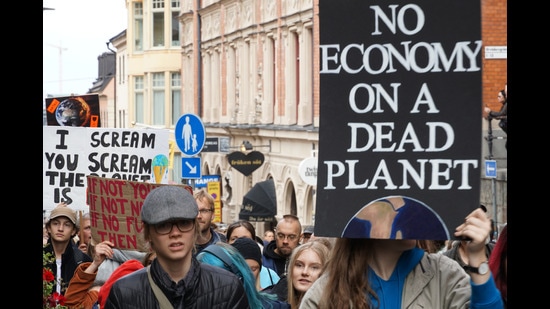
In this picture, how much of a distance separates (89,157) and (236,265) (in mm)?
6773

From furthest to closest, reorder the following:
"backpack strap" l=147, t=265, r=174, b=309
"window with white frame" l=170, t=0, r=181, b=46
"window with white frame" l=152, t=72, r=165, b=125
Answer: "window with white frame" l=152, t=72, r=165, b=125
"window with white frame" l=170, t=0, r=181, b=46
"backpack strap" l=147, t=265, r=174, b=309

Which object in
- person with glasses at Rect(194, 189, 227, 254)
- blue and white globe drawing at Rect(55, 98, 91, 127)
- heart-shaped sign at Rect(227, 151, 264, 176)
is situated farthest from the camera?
heart-shaped sign at Rect(227, 151, 264, 176)

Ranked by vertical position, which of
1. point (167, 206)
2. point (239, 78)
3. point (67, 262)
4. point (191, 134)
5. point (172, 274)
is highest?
point (239, 78)

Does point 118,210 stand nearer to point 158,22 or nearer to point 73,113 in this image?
point 73,113

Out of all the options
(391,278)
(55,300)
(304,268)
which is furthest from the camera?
(55,300)

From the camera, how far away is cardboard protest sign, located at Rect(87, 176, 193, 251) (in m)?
9.67

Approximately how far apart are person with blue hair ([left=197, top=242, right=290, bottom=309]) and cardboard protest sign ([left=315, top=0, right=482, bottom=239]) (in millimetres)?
1650

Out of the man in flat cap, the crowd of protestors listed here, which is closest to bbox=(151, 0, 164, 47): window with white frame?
the man in flat cap

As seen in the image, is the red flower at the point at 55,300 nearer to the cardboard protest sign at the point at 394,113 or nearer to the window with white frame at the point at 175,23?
the cardboard protest sign at the point at 394,113

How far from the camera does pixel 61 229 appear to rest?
10984 millimetres

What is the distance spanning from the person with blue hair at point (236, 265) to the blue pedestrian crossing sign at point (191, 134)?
14.9 meters

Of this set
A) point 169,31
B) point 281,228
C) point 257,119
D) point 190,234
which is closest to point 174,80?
point 169,31

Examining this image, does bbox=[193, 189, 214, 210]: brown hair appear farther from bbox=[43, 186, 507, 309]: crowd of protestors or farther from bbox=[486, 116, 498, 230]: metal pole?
bbox=[486, 116, 498, 230]: metal pole

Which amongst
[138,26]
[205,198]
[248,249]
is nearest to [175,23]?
[138,26]
